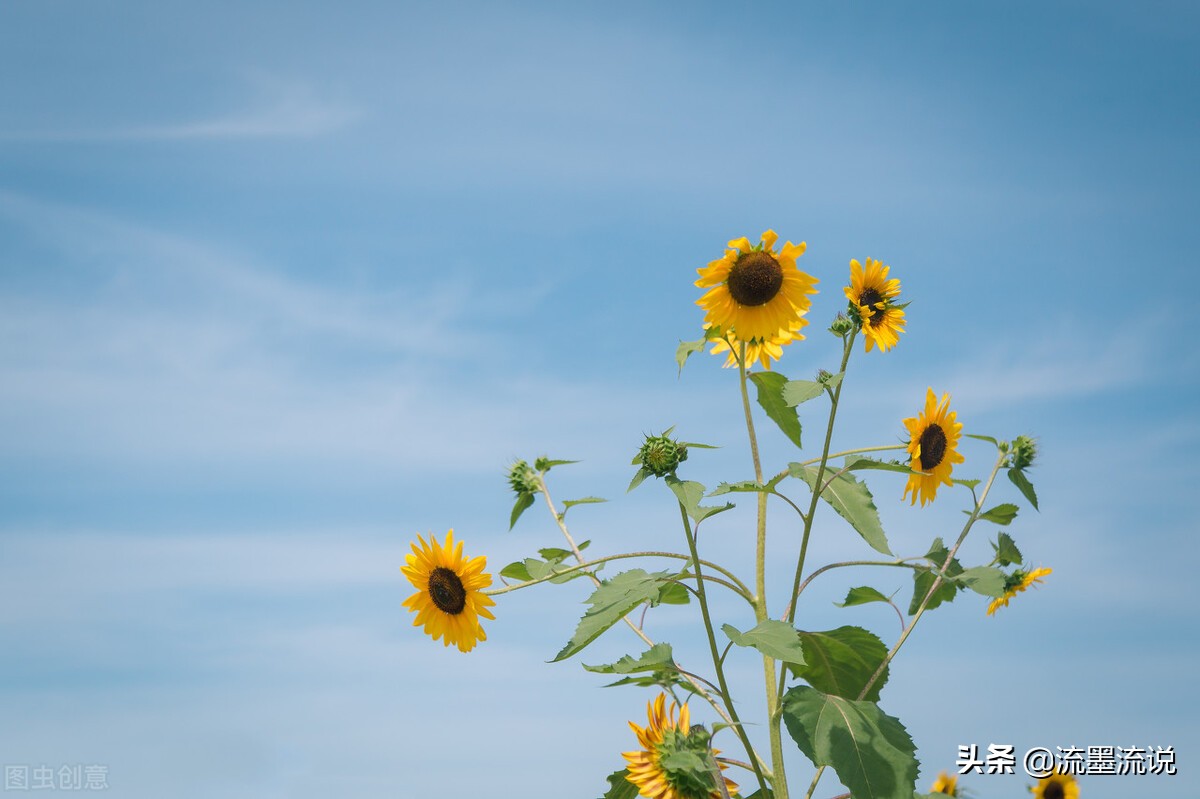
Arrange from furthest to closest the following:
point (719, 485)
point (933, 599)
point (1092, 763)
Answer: point (1092, 763)
point (933, 599)
point (719, 485)

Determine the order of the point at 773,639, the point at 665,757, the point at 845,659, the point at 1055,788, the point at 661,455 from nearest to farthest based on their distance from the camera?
the point at 773,639, the point at 661,455, the point at 665,757, the point at 845,659, the point at 1055,788

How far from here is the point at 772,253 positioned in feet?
→ 12.0

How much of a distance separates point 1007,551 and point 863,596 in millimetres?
590

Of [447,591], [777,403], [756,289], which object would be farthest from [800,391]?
[447,591]

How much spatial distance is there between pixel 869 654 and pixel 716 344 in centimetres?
A: 131

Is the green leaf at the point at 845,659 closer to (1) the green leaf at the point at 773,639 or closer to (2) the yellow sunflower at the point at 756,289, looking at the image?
(1) the green leaf at the point at 773,639

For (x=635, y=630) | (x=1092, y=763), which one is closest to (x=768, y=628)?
(x=635, y=630)

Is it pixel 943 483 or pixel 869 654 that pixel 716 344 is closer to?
pixel 943 483

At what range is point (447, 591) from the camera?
3.90 meters

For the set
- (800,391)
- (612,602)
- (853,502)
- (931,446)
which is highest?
(800,391)

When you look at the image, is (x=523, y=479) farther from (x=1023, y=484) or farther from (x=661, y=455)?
(x=1023, y=484)

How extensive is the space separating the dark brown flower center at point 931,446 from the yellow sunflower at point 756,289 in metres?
0.64

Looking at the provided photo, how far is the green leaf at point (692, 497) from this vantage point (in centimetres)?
314

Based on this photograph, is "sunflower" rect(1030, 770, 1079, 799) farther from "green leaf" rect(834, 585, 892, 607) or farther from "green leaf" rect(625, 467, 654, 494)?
"green leaf" rect(625, 467, 654, 494)
